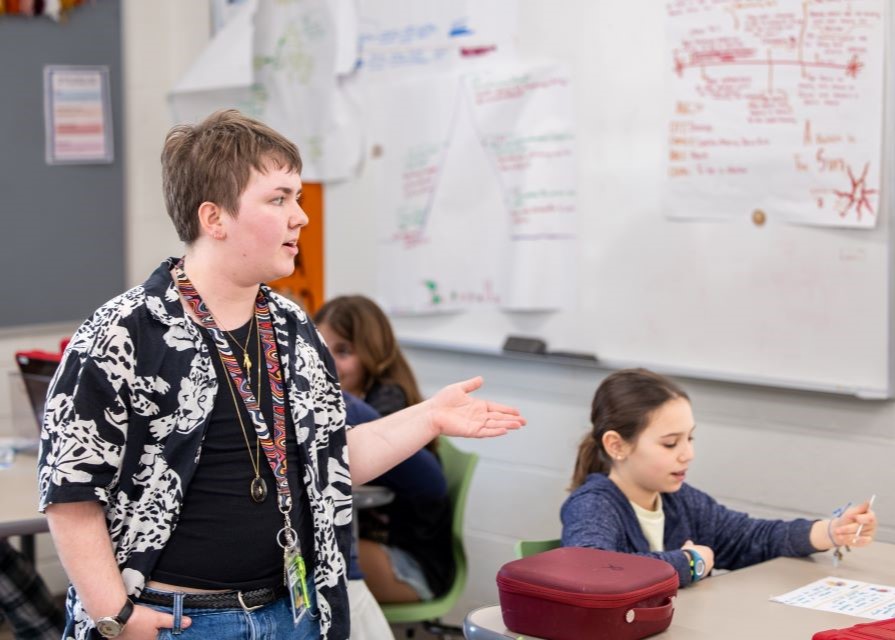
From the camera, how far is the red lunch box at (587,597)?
1.74 meters

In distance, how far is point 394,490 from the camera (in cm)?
305

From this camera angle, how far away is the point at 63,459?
1.62 metres

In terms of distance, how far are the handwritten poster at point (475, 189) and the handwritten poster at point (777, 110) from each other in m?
0.40

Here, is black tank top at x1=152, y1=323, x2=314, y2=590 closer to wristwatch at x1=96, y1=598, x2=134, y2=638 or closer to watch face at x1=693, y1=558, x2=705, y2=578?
wristwatch at x1=96, y1=598, x2=134, y2=638

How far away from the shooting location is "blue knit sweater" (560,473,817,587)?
2227 mm

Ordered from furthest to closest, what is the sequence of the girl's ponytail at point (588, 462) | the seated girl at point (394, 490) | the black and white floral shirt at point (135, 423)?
1. the seated girl at point (394, 490)
2. the girl's ponytail at point (588, 462)
3. the black and white floral shirt at point (135, 423)

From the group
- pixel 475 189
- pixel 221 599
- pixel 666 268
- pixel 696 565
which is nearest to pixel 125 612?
pixel 221 599

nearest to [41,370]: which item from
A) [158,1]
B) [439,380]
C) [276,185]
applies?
[439,380]

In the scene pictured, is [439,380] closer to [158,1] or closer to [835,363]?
[835,363]

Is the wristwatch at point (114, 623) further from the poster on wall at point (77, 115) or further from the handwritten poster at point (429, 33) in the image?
the poster on wall at point (77, 115)

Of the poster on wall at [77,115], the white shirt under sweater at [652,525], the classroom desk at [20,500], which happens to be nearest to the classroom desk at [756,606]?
the white shirt under sweater at [652,525]

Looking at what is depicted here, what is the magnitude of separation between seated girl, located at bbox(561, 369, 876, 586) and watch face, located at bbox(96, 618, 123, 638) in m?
0.88

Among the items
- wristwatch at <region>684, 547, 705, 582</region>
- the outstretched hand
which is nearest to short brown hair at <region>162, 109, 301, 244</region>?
the outstretched hand

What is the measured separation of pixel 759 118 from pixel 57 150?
244 cm
